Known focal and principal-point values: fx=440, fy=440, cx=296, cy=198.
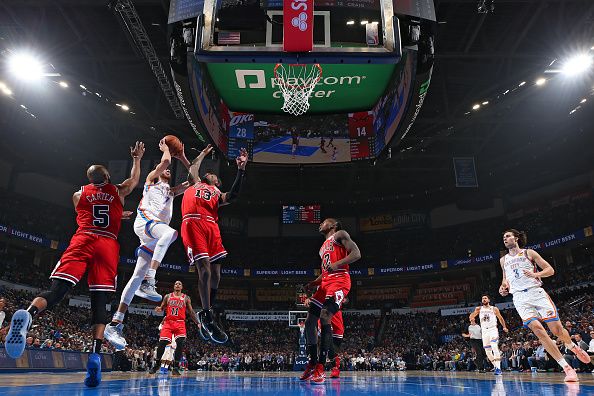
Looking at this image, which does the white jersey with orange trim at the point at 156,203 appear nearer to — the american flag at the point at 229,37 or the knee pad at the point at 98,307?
the knee pad at the point at 98,307

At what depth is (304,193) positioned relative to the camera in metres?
32.8

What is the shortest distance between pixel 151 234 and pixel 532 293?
18.5 ft

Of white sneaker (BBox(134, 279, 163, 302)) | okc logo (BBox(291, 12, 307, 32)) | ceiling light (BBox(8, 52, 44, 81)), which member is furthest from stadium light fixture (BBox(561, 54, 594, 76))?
ceiling light (BBox(8, 52, 44, 81))

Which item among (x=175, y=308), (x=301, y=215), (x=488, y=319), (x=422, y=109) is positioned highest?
(x=422, y=109)

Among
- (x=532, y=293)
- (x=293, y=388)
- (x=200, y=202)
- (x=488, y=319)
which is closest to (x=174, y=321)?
(x=200, y=202)

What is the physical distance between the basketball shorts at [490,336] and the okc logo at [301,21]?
29.9ft

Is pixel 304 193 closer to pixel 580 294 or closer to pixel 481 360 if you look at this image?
pixel 580 294

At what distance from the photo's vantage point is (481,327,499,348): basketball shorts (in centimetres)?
1122

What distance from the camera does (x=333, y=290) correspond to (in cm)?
632

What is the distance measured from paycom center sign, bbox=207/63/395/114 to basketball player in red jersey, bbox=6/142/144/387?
568 cm

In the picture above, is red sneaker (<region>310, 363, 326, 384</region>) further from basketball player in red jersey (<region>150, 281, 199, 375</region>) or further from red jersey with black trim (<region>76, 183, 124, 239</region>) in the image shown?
basketball player in red jersey (<region>150, 281, 199, 375</region>)

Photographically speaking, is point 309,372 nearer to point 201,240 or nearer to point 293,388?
point 293,388

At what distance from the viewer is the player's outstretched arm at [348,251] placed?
604 centimetres

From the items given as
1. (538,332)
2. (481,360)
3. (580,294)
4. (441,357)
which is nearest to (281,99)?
(538,332)
